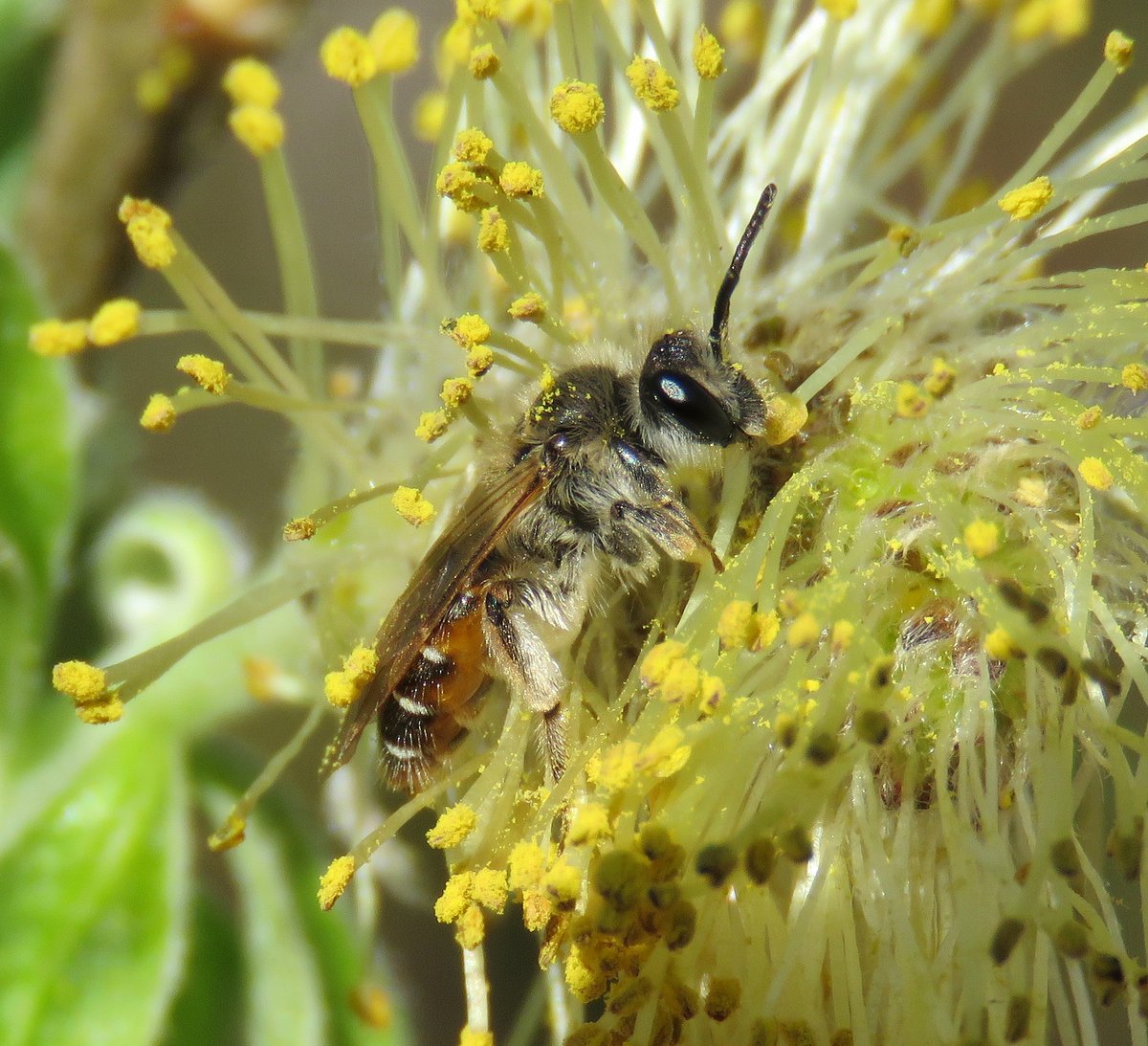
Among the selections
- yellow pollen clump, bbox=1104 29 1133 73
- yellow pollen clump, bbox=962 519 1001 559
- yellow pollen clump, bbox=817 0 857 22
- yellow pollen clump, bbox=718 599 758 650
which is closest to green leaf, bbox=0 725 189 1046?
yellow pollen clump, bbox=718 599 758 650

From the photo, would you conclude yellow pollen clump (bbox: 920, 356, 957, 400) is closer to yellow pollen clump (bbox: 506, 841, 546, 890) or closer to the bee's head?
the bee's head

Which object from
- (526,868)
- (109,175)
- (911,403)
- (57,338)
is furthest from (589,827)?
(109,175)

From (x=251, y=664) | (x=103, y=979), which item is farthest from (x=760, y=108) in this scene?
(x=103, y=979)

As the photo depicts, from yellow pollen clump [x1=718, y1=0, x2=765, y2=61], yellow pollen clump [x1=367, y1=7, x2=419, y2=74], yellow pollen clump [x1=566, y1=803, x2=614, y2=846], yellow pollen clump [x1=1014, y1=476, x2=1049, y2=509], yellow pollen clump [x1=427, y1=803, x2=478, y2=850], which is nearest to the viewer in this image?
yellow pollen clump [x1=566, y1=803, x2=614, y2=846]

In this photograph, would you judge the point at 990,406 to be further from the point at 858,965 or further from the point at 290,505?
the point at 290,505

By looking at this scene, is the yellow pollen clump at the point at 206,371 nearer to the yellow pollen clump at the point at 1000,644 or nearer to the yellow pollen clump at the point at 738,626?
the yellow pollen clump at the point at 738,626

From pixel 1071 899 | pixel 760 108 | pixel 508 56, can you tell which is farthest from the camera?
pixel 760 108
